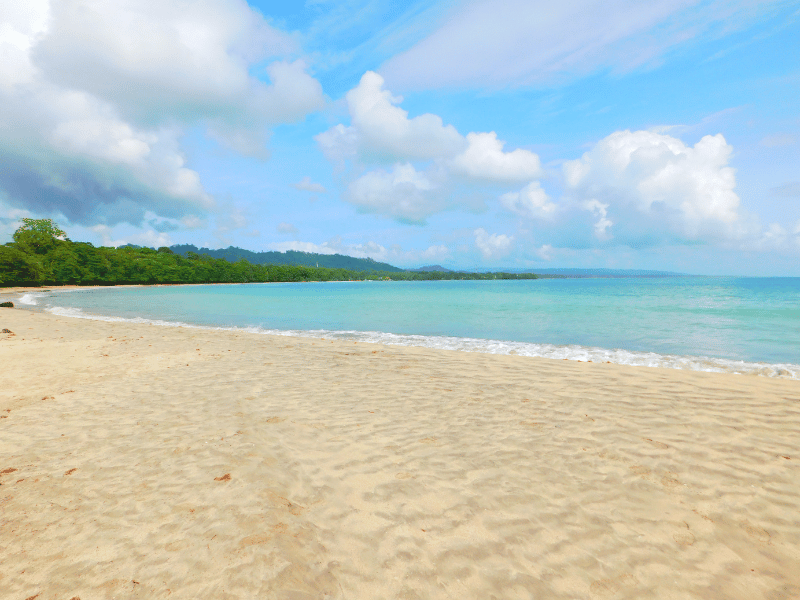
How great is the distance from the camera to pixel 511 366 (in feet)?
39.2

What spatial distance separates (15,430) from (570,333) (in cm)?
2258

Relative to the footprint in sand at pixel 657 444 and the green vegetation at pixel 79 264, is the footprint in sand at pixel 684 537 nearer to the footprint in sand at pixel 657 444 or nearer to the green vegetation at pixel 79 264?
the footprint in sand at pixel 657 444

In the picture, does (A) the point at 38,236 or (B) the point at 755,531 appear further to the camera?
(A) the point at 38,236

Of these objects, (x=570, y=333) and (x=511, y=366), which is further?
(x=570, y=333)

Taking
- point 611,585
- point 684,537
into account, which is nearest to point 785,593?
point 684,537

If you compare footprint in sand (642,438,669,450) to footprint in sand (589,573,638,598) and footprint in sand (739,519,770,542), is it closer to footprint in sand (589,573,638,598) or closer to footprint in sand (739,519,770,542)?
footprint in sand (739,519,770,542)

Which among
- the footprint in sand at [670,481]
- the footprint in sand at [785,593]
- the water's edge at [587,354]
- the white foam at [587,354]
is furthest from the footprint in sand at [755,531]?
the water's edge at [587,354]

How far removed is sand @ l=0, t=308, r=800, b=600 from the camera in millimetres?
3422

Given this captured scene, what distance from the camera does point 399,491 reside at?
188 inches

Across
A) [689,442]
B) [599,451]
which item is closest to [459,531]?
[599,451]

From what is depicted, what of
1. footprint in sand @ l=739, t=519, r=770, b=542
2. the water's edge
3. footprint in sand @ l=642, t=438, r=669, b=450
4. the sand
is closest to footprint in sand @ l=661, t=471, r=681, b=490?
the sand

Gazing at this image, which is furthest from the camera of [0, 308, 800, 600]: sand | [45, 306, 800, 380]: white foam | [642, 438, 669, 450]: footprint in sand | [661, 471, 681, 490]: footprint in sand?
[45, 306, 800, 380]: white foam

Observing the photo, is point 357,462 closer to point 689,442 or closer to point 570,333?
point 689,442

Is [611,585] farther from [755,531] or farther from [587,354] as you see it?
[587,354]
